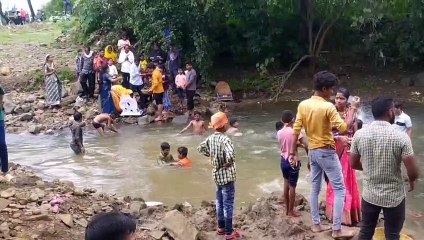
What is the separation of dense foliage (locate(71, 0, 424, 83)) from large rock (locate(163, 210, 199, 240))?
36.6 feet

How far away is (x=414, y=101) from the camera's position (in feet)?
56.9

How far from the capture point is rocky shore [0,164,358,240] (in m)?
6.30

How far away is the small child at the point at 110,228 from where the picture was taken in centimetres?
281

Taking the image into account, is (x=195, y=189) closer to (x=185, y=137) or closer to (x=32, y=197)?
(x=32, y=197)

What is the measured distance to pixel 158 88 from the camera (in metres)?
15.6

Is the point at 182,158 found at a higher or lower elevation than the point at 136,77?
lower

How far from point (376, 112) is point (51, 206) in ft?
13.5

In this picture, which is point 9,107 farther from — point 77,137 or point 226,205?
point 226,205

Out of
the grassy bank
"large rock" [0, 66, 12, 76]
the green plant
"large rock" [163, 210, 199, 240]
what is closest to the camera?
"large rock" [163, 210, 199, 240]

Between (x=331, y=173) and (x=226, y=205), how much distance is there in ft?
4.12

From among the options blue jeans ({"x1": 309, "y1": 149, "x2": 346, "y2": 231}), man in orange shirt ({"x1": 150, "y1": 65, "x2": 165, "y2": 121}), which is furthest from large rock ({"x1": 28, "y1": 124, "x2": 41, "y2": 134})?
blue jeans ({"x1": 309, "y1": 149, "x2": 346, "y2": 231})

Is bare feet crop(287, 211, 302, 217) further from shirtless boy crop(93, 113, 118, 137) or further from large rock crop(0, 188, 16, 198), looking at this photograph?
shirtless boy crop(93, 113, 118, 137)

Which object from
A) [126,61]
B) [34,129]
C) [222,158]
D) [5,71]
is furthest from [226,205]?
[5,71]

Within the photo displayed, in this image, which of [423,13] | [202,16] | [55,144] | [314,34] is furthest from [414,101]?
[55,144]
